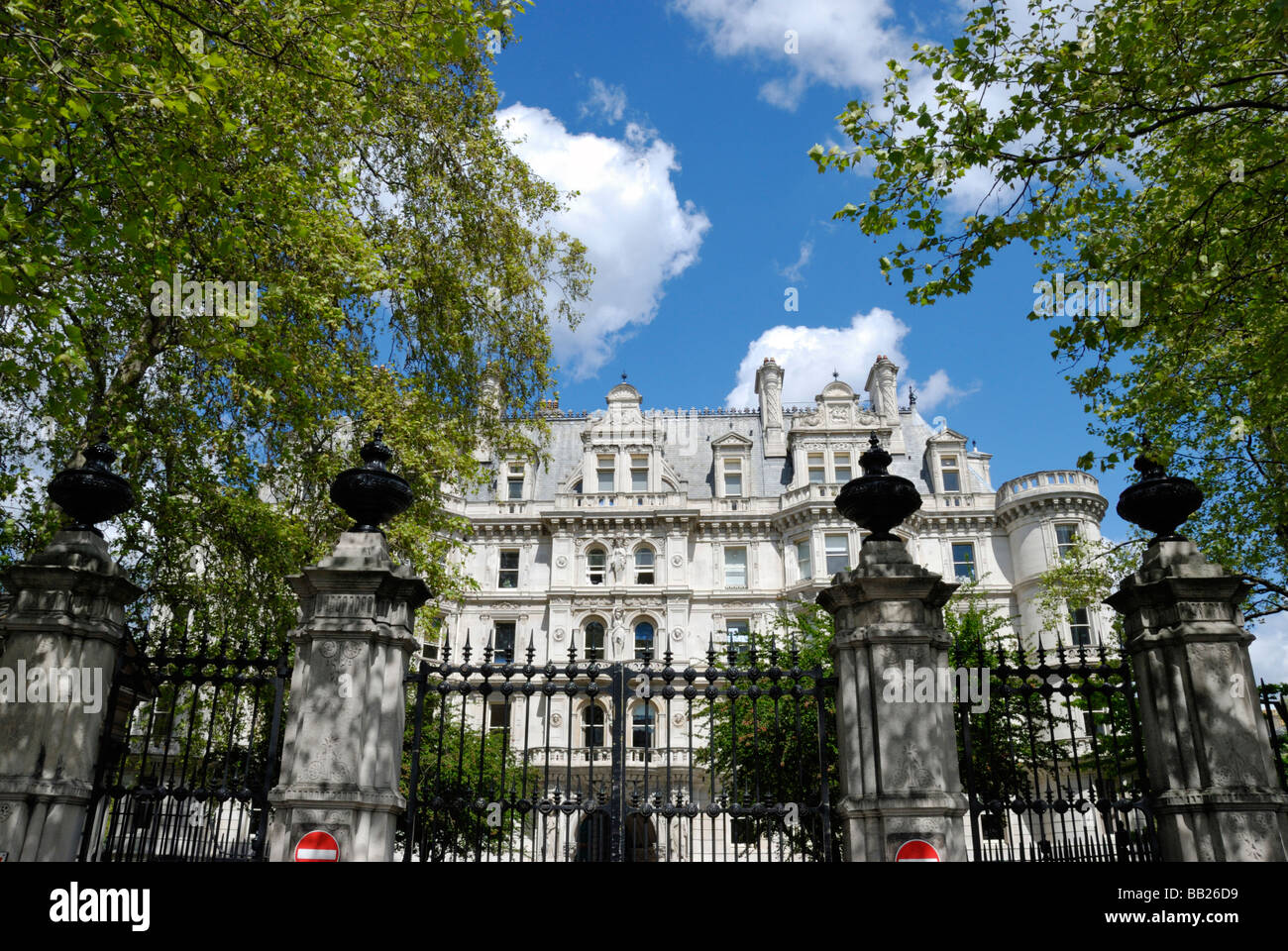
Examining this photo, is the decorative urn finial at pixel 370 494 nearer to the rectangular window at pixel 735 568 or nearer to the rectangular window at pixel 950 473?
the rectangular window at pixel 735 568

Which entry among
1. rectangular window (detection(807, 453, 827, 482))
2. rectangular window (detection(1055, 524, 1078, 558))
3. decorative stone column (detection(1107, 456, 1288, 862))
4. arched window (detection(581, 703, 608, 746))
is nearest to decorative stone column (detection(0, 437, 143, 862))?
arched window (detection(581, 703, 608, 746))

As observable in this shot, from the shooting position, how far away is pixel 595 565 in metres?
34.8

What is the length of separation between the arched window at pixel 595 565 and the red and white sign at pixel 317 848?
28.3 metres

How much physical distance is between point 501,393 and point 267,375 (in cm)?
576

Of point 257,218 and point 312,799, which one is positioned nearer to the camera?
point 312,799

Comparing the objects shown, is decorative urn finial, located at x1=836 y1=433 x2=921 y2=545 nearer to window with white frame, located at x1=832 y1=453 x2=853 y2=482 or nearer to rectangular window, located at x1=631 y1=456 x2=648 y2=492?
rectangular window, located at x1=631 y1=456 x2=648 y2=492

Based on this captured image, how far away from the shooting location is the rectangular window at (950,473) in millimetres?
36406

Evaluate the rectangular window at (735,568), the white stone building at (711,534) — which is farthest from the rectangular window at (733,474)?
the rectangular window at (735,568)

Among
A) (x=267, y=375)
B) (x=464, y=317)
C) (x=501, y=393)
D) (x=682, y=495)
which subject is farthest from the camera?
(x=682, y=495)

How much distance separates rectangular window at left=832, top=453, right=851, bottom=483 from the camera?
3675cm
